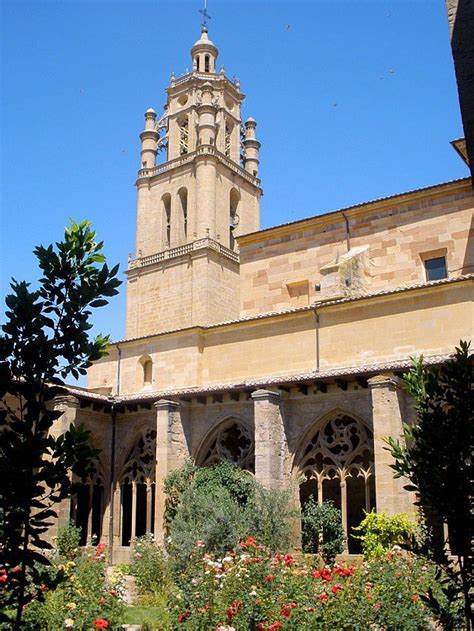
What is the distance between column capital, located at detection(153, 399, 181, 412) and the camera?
1627 cm

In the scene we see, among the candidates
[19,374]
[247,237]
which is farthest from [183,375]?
[19,374]

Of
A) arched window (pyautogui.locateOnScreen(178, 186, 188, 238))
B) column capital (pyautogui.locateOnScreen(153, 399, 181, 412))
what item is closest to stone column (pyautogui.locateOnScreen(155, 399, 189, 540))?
column capital (pyautogui.locateOnScreen(153, 399, 181, 412))

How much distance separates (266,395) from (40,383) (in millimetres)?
11247

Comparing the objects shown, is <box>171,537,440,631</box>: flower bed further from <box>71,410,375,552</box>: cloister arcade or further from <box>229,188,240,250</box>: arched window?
<box>229,188,240,250</box>: arched window

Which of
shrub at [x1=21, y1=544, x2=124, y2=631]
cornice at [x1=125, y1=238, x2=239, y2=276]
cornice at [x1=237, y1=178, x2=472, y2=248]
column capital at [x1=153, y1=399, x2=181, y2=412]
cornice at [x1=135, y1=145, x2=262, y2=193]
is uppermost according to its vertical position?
cornice at [x1=135, y1=145, x2=262, y2=193]

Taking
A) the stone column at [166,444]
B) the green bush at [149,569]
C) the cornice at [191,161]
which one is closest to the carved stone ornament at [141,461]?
the stone column at [166,444]

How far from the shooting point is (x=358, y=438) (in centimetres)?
1474

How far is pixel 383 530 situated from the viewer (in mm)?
12414

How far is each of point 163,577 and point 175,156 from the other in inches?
995

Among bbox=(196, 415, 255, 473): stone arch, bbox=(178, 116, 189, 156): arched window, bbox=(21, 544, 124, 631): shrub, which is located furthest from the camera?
bbox=(178, 116, 189, 156): arched window

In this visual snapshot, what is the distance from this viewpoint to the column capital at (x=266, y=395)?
14.7 meters

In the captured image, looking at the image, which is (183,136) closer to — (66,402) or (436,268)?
(436,268)

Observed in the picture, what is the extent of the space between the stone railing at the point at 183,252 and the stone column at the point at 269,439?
55.6 feet

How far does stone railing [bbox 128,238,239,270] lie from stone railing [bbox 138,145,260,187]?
434 cm
